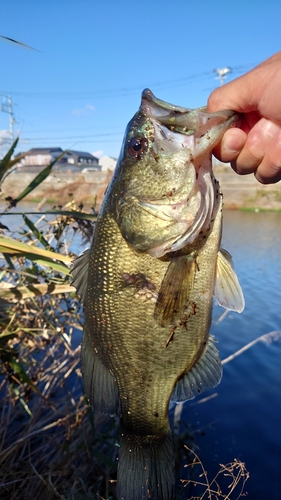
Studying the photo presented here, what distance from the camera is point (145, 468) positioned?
6.81 feet

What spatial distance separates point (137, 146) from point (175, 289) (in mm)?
702

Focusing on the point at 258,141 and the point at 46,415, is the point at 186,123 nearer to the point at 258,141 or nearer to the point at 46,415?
the point at 258,141

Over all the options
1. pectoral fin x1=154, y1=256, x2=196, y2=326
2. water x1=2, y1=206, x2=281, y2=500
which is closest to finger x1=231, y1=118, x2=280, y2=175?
pectoral fin x1=154, y1=256, x2=196, y2=326

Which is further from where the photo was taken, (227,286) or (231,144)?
(227,286)

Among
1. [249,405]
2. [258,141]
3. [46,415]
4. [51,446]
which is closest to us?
[258,141]

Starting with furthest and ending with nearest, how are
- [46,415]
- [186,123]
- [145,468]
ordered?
[46,415] → [145,468] → [186,123]

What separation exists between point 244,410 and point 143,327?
3849 millimetres

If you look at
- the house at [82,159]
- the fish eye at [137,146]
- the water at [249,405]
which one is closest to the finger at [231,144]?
the fish eye at [137,146]

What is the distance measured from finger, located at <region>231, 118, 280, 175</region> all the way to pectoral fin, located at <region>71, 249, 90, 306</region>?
0.90 m

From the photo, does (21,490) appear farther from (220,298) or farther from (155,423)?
(220,298)

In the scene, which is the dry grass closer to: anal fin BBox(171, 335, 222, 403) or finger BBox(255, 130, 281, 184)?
anal fin BBox(171, 335, 222, 403)

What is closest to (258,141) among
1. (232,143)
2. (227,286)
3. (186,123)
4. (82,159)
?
(232,143)

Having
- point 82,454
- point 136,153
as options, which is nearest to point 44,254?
point 136,153

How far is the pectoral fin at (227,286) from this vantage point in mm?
2059
